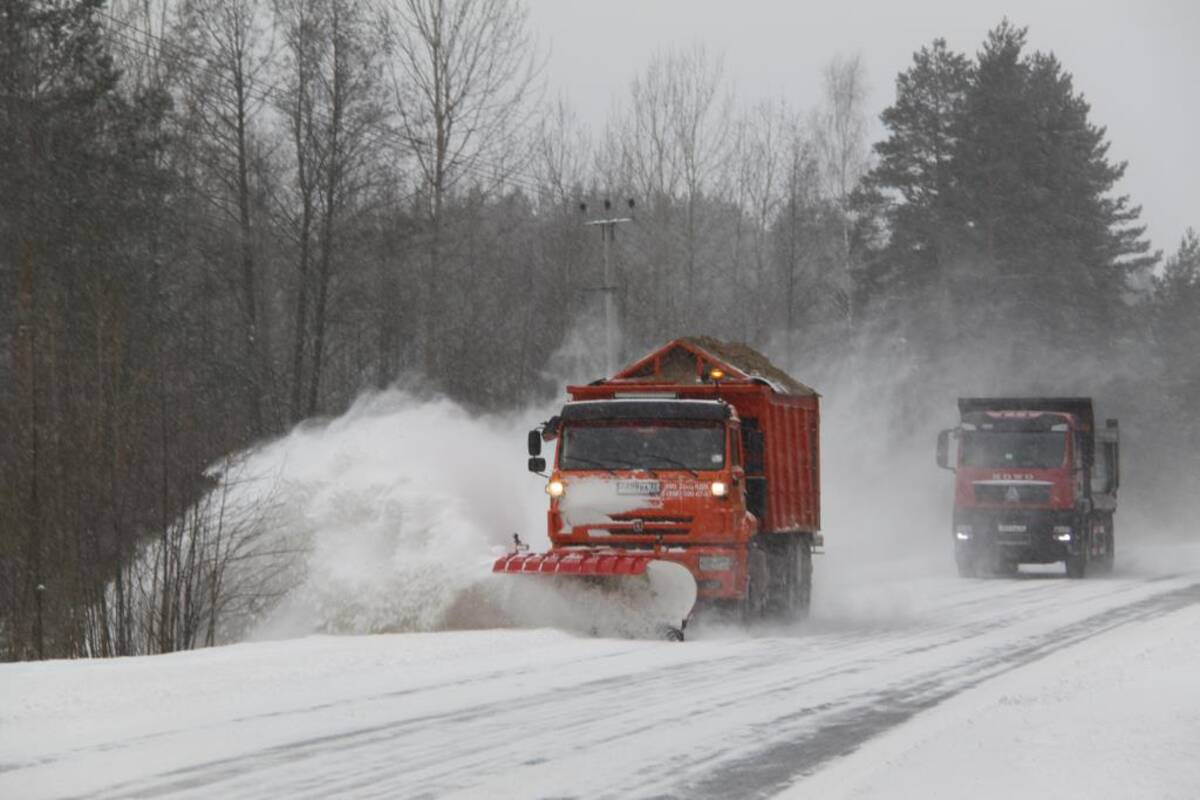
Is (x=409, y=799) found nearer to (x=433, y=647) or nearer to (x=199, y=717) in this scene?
(x=199, y=717)

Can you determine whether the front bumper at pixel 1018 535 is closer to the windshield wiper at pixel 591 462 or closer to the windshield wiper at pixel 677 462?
the windshield wiper at pixel 677 462

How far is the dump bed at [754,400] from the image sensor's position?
731 inches

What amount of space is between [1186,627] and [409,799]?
13.9 m

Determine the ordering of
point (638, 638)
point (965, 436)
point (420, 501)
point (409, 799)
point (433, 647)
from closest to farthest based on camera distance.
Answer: point (409, 799) → point (433, 647) → point (638, 638) → point (420, 501) → point (965, 436)

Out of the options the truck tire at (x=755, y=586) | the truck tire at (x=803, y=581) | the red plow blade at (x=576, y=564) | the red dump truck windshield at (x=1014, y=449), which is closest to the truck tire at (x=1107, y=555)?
the red dump truck windshield at (x=1014, y=449)

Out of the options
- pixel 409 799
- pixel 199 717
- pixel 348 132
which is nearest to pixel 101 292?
pixel 199 717

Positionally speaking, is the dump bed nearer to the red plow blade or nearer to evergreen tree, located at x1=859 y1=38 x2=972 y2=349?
the red plow blade

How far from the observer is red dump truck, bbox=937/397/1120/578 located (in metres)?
31.1

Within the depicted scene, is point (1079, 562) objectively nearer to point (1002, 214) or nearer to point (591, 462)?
Result: point (591, 462)

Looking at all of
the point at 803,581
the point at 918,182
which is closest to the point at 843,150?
the point at 918,182

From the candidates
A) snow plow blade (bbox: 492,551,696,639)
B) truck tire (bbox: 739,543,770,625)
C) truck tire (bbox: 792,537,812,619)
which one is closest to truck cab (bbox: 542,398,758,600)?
truck tire (bbox: 739,543,770,625)

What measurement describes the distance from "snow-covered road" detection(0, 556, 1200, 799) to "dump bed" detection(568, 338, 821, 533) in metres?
2.05

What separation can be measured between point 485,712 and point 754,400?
28.8 ft

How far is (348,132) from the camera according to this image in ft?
133
